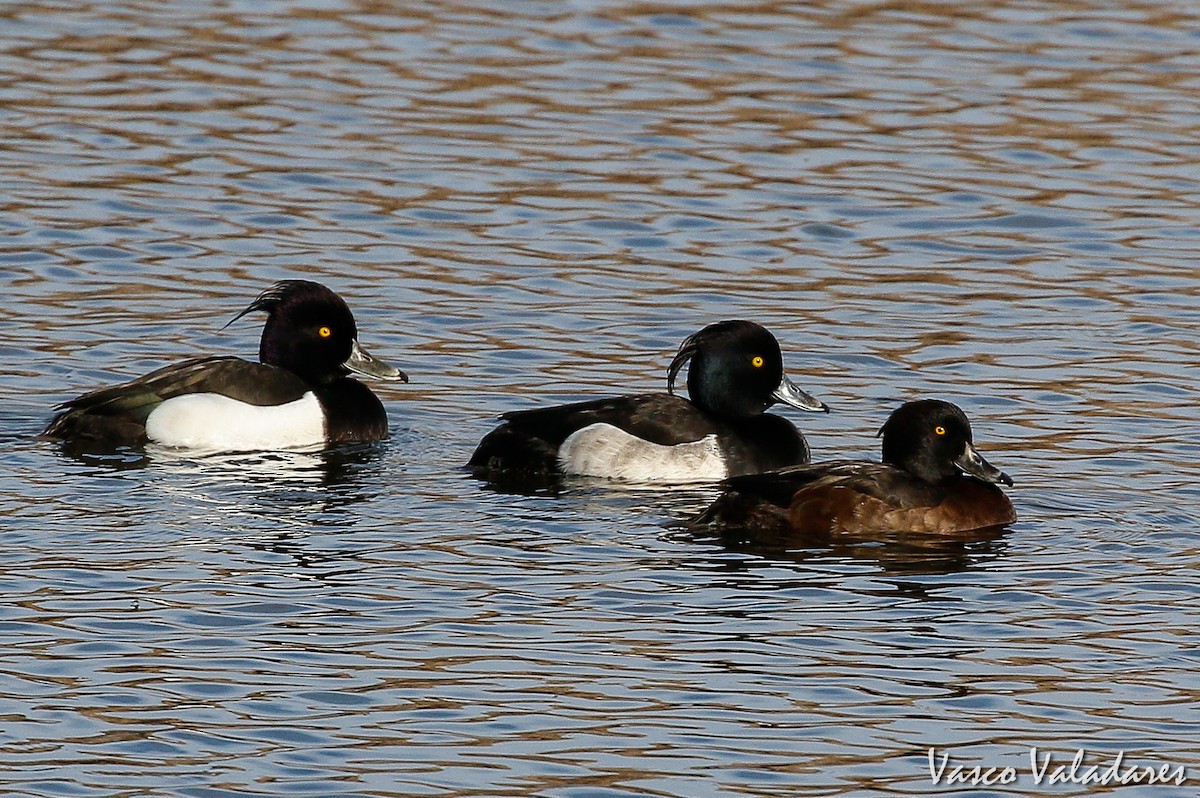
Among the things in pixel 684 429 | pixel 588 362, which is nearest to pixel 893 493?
pixel 684 429

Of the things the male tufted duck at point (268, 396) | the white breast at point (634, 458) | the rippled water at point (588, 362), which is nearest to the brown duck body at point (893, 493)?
the rippled water at point (588, 362)

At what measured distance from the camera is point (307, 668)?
24.4 feet

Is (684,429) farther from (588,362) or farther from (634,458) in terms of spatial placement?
(588,362)

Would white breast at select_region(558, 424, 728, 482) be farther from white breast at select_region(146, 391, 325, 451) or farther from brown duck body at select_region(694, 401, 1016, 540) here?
white breast at select_region(146, 391, 325, 451)

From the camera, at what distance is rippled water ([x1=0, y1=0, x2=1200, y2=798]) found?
705 centimetres

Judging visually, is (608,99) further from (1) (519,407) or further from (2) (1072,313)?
(1) (519,407)

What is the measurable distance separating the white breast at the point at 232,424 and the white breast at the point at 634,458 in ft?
4.68

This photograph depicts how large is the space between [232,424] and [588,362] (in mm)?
2022

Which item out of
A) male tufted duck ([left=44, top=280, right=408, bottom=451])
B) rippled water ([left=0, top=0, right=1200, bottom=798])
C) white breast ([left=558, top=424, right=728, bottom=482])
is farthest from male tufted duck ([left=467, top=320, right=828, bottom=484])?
male tufted duck ([left=44, top=280, right=408, bottom=451])

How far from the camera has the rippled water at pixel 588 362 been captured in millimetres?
7047

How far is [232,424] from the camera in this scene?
435 inches

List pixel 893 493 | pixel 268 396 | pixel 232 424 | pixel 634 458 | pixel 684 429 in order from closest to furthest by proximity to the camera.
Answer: pixel 893 493, pixel 634 458, pixel 684 429, pixel 232 424, pixel 268 396

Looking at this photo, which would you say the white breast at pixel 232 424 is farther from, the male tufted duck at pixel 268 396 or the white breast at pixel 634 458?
the white breast at pixel 634 458

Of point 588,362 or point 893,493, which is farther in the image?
point 588,362
